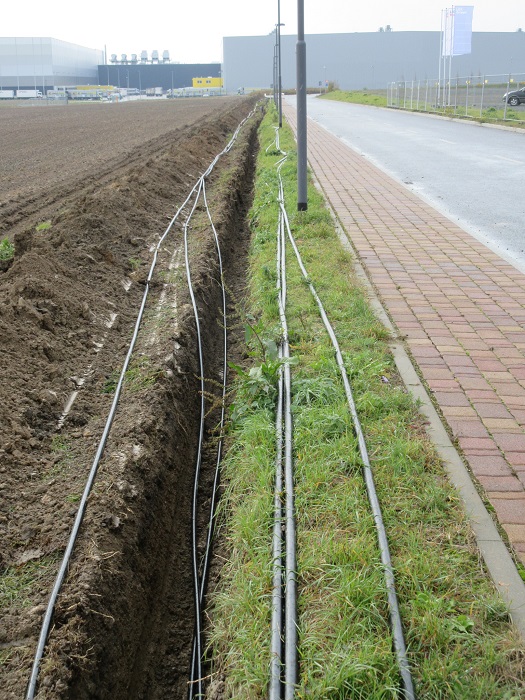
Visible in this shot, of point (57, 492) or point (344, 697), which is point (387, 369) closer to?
point (57, 492)

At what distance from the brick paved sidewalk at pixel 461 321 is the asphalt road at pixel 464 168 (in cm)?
48

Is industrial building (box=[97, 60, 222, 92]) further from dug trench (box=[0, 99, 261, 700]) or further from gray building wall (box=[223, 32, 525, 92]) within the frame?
dug trench (box=[0, 99, 261, 700])

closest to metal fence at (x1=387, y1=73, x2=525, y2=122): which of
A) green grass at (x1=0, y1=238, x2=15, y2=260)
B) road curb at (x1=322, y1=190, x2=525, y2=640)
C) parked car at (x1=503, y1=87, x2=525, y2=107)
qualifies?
parked car at (x1=503, y1=87, x2=525, y2=107)

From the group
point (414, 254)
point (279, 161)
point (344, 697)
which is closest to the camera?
point (344, 697)

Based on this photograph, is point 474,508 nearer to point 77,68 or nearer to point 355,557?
point 355,557

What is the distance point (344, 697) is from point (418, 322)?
4226 mm

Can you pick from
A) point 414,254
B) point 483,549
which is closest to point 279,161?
point 414,254

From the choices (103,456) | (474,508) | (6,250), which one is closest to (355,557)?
(474,508)

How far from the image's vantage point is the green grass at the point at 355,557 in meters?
3.00

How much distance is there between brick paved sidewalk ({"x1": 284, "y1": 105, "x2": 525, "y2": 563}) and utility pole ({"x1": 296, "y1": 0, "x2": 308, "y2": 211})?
69cm

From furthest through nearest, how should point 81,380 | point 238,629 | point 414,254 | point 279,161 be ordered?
point 279,161
point 414,254
point 81,380
point 238,629

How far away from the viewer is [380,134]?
26.9 meters

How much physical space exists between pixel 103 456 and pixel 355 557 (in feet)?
7.01

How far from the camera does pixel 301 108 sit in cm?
1141
